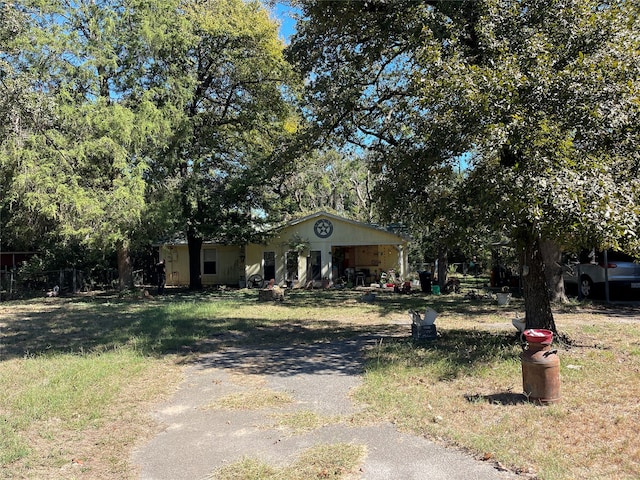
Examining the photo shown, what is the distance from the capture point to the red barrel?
5.52m

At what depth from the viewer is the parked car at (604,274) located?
49.2ft

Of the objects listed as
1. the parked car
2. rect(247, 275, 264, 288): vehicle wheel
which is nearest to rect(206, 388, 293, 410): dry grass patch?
the parked car

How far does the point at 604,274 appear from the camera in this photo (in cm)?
1536

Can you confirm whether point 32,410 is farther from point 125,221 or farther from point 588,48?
point 125,221

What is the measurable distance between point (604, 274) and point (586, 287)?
1548mm

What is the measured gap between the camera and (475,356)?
7.97m

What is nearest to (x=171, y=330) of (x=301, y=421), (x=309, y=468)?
(x=301, y=421)

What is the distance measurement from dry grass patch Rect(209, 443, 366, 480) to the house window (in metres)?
25.2

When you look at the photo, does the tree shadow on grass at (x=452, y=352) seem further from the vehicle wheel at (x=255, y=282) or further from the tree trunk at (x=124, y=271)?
the vehicle wheel at (x=255, y=282)

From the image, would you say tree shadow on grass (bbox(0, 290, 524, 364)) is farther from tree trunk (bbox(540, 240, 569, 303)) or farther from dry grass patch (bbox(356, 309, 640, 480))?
tree trunk (bbox(540, 240, 569, 303))

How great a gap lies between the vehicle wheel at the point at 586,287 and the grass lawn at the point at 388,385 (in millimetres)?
3090

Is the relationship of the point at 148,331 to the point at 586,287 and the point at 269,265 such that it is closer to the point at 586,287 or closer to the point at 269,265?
the point at 586,287

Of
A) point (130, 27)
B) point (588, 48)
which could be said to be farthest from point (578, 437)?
point (130, 27)

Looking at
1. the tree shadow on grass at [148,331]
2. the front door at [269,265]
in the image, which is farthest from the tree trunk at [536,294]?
the front door at [269,265]
